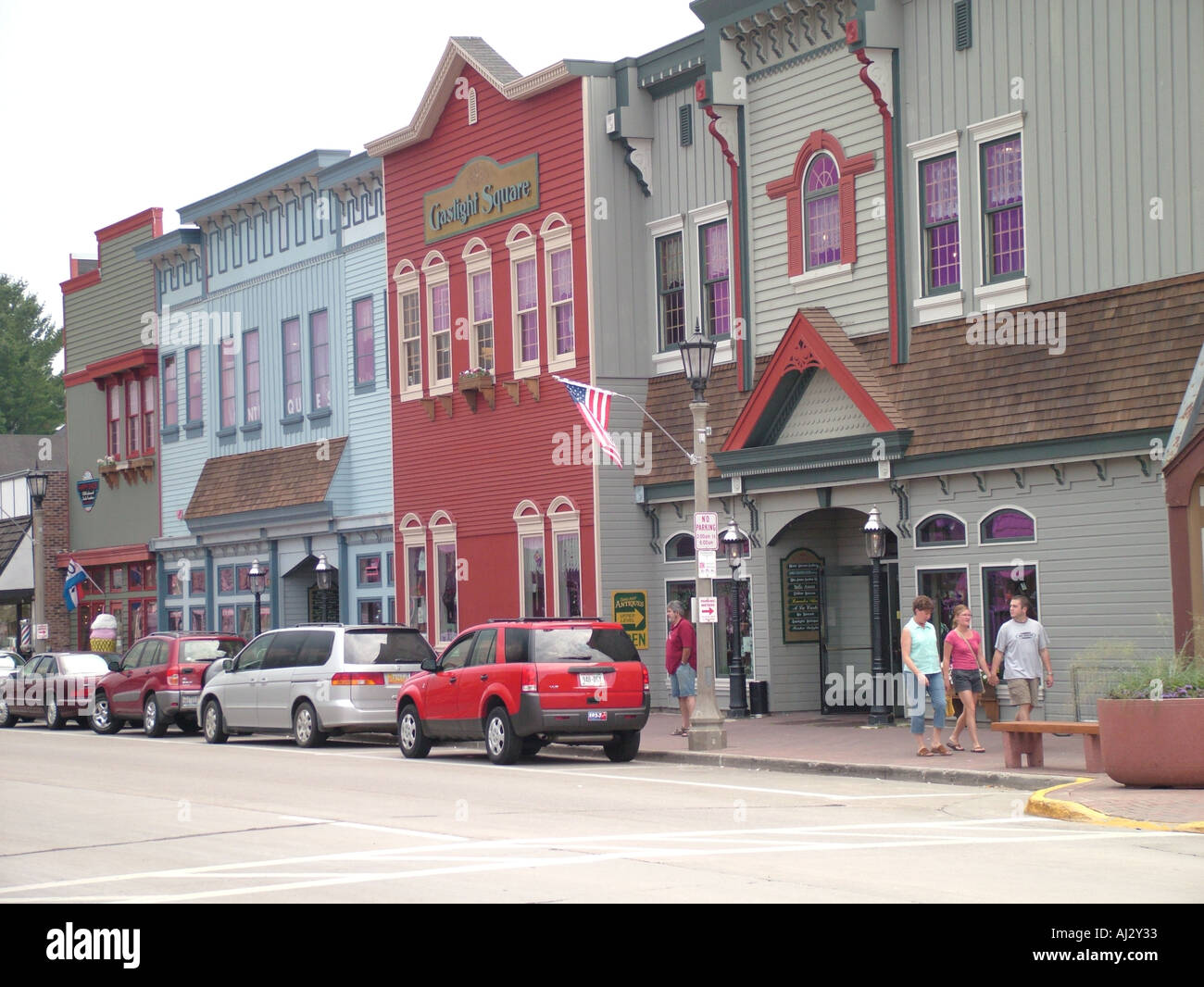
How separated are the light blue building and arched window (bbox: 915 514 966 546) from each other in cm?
1410

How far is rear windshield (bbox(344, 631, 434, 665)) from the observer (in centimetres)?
2462

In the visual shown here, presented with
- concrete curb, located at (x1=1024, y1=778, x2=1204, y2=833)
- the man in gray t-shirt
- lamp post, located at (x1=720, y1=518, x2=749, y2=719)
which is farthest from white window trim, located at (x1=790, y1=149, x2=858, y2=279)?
concrete curb, located at (x1=1024, y1=778, x2=1204, y2=833)

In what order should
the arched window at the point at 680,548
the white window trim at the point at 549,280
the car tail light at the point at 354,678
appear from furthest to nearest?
1. the white window trim at the point at 549,280
2. the arched window at the point at 680,548
3. the car tail light at the point at 354,678

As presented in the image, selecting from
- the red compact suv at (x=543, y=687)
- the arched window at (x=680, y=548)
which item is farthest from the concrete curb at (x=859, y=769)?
the arched window at (x=680, y=548)

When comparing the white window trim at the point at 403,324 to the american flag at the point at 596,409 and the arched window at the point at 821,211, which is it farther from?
the arched window at the point at 821,211

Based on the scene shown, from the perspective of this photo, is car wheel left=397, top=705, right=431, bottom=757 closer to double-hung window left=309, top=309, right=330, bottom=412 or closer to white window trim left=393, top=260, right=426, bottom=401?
white window trim left=393, top=260, right=426, bottom=401

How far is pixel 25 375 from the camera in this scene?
269 feet

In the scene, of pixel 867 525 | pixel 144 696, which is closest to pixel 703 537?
pixel 867 525

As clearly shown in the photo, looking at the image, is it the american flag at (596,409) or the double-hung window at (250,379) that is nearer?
the american flag at (596,409)

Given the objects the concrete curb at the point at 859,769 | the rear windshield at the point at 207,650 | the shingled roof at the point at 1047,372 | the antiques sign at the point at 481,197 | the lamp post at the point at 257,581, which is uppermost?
the antiques sign at the point at 481,197

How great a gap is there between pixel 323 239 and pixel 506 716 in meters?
18.7

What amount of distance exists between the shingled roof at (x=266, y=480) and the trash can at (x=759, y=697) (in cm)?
1302

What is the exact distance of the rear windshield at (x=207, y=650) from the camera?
28.7 m

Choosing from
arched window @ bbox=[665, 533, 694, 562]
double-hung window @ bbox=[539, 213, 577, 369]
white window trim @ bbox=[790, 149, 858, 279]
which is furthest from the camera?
double-hung window @ bbox=[539, 213, 577, 369]
